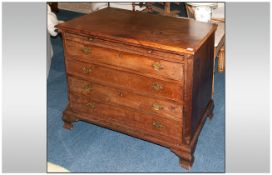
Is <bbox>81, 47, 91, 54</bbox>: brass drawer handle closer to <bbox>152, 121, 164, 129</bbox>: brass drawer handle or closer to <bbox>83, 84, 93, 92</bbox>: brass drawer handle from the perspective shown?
<bbox>83, 84, 93, 92</bbox>: brass drawer handle

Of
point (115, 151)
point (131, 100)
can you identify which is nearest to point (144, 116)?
point (131, 100)

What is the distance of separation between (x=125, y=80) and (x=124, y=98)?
17 cm

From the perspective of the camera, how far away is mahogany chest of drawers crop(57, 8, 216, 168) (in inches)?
87.5

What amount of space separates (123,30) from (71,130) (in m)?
1.16

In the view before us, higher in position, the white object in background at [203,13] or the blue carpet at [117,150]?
the white object in background at [203,13]

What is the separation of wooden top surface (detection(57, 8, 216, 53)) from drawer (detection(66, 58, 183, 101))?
0.28 metres

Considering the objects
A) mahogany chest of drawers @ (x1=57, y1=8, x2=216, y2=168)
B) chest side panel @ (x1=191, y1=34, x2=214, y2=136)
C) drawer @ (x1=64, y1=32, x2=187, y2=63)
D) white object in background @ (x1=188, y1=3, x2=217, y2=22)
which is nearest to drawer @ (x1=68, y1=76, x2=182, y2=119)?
mahogany chest of drawers @ (x1=57, y1=8, x2=216, y2=168)

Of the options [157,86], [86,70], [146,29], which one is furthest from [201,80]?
[86,70]

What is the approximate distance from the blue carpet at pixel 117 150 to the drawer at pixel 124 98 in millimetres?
439

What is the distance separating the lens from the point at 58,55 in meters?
4.66

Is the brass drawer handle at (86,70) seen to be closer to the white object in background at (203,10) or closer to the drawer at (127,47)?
the drawer at (127,47)

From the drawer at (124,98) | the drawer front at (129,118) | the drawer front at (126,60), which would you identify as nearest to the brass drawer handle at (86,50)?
the drawer front at (126,60)

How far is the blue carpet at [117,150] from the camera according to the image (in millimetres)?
2578

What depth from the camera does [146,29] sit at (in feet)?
8.00
